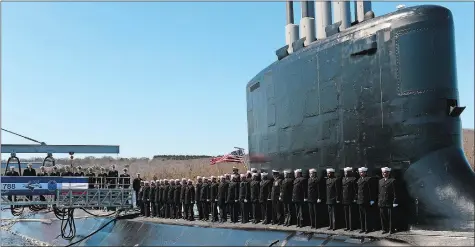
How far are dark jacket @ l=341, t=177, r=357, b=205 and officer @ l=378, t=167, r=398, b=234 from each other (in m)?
0.57

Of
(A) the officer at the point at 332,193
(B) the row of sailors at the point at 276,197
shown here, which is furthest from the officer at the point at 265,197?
(A) the officer at the point at 332,193

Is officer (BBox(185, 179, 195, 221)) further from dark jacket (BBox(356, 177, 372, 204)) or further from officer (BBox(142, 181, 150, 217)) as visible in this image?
dark jacket (BBox(356, 177, 372, 204))

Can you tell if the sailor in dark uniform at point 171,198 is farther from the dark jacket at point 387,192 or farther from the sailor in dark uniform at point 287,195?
the dark jacket at point 387,192

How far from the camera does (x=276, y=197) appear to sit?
10.5 meters

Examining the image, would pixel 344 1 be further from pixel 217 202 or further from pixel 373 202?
pixel 217 202

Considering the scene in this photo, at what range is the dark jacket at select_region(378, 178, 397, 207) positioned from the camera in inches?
304

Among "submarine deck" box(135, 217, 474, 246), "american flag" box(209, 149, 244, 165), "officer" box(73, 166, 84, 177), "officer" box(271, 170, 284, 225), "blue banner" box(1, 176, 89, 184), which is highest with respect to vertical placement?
"american flag" box(209, 149, 244, 165)

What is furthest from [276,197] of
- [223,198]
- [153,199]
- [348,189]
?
[153,199]

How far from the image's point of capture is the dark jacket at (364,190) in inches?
320

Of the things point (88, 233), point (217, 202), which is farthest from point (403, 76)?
point (88, 233)

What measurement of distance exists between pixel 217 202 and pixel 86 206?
17.8 ft

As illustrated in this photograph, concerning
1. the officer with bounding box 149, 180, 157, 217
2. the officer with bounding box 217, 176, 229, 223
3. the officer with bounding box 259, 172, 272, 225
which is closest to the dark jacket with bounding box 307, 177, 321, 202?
the officer with bounding box 259, 172, 272, 225

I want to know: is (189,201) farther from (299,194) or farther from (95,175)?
(95,175)

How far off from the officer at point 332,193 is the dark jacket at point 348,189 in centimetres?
13
